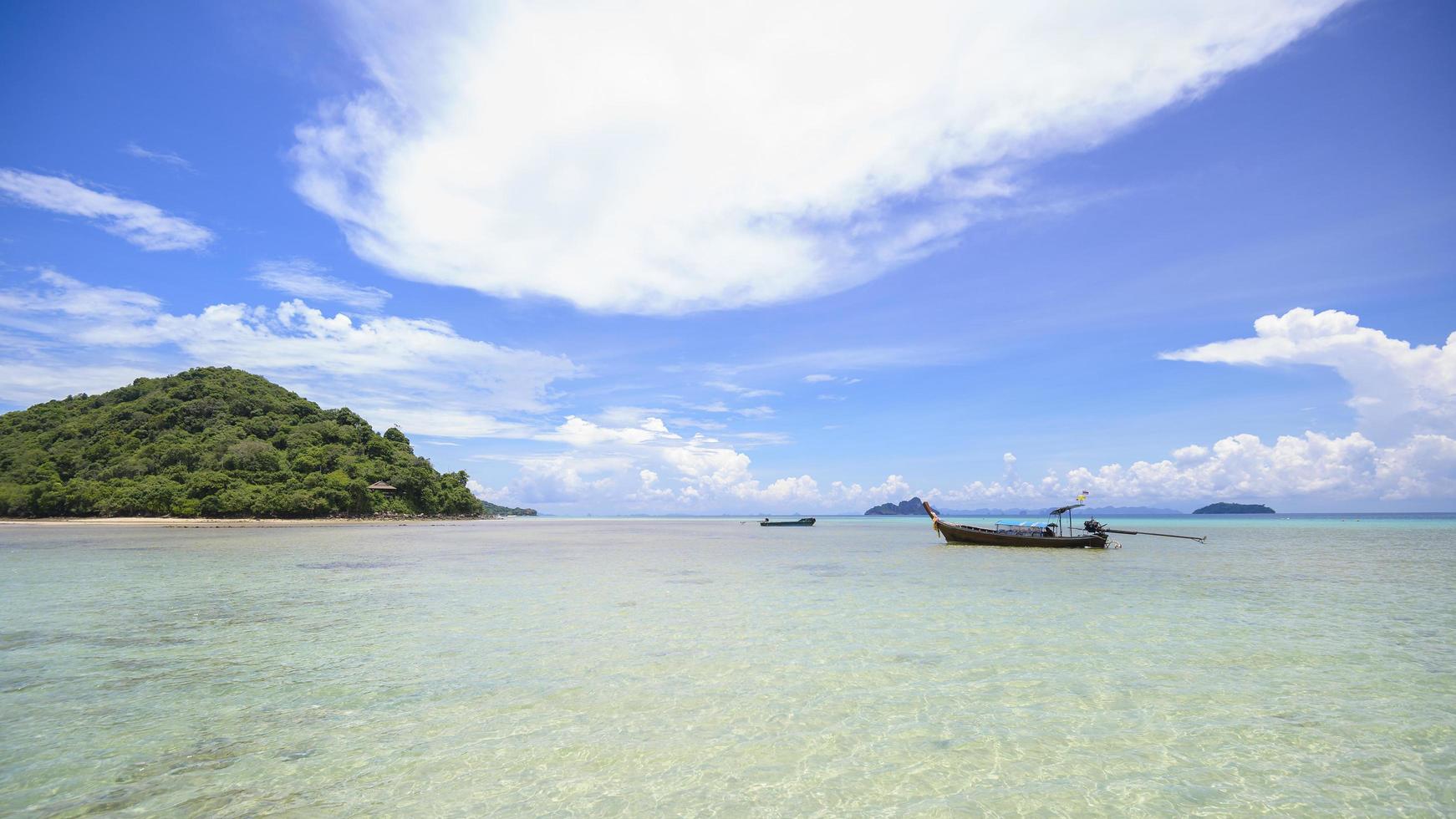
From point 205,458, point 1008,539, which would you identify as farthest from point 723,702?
point 205,458

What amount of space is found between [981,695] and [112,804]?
33.6 ft

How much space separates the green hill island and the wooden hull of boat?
8603 cm

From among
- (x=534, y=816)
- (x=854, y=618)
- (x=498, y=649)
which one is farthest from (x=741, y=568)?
(x=534, y=816)

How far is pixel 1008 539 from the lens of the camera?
1759 inches

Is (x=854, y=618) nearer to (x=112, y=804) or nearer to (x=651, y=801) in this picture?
(x=651, y=801)

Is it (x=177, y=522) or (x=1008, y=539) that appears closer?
(x=1008, y=539)

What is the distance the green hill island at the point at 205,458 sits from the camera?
261ft

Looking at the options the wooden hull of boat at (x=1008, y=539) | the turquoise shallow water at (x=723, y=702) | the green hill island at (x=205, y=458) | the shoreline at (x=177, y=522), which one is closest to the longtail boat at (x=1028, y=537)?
the wooden hull of boat at (x=1008, y=539)

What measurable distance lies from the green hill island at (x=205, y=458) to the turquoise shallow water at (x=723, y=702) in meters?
76.7

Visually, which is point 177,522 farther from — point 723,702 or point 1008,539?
point 723,702

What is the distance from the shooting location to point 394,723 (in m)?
8.36

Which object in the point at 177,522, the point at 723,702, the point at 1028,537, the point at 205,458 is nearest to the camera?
the point at 723,702

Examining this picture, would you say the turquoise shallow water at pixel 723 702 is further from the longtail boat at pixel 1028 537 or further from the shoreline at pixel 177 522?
the shoreline at pixel 177 522

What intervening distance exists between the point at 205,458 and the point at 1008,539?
102m
